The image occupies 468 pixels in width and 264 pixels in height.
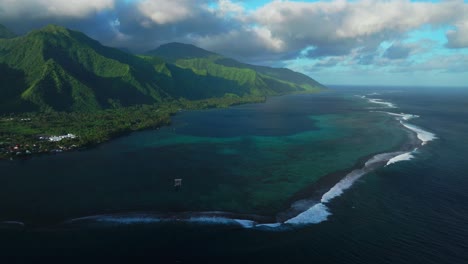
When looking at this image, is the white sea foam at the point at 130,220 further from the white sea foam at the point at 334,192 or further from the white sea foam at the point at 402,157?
the white sea foam at the point at 402,157

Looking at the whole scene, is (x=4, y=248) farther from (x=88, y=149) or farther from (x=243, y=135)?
(x=243, y=135)

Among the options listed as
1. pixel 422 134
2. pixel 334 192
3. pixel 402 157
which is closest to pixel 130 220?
pixel 334 192

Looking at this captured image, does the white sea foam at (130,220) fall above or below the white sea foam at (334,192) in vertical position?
below

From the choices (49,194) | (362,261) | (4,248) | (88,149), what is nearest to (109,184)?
(49,194)

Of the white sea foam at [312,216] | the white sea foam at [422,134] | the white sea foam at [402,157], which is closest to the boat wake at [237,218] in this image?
the white sea foam at [312,216]

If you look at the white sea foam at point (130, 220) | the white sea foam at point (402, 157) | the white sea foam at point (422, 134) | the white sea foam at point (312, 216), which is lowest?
the white sea foam at point (130, 220)

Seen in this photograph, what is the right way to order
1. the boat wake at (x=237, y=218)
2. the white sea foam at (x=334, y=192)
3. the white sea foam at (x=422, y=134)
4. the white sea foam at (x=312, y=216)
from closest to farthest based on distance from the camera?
the boat wake at (x=237, y=218) < the white sea foam at (x=312, y=216) < the white sea foam at (x=334, y=192) < the white sea foam at (x=422, y=134)

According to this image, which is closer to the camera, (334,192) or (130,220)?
(130,220)

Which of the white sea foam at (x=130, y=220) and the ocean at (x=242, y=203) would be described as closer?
the ocean at (x=242, y=203)

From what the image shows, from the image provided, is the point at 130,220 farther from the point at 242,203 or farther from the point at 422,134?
the point at 422,134
